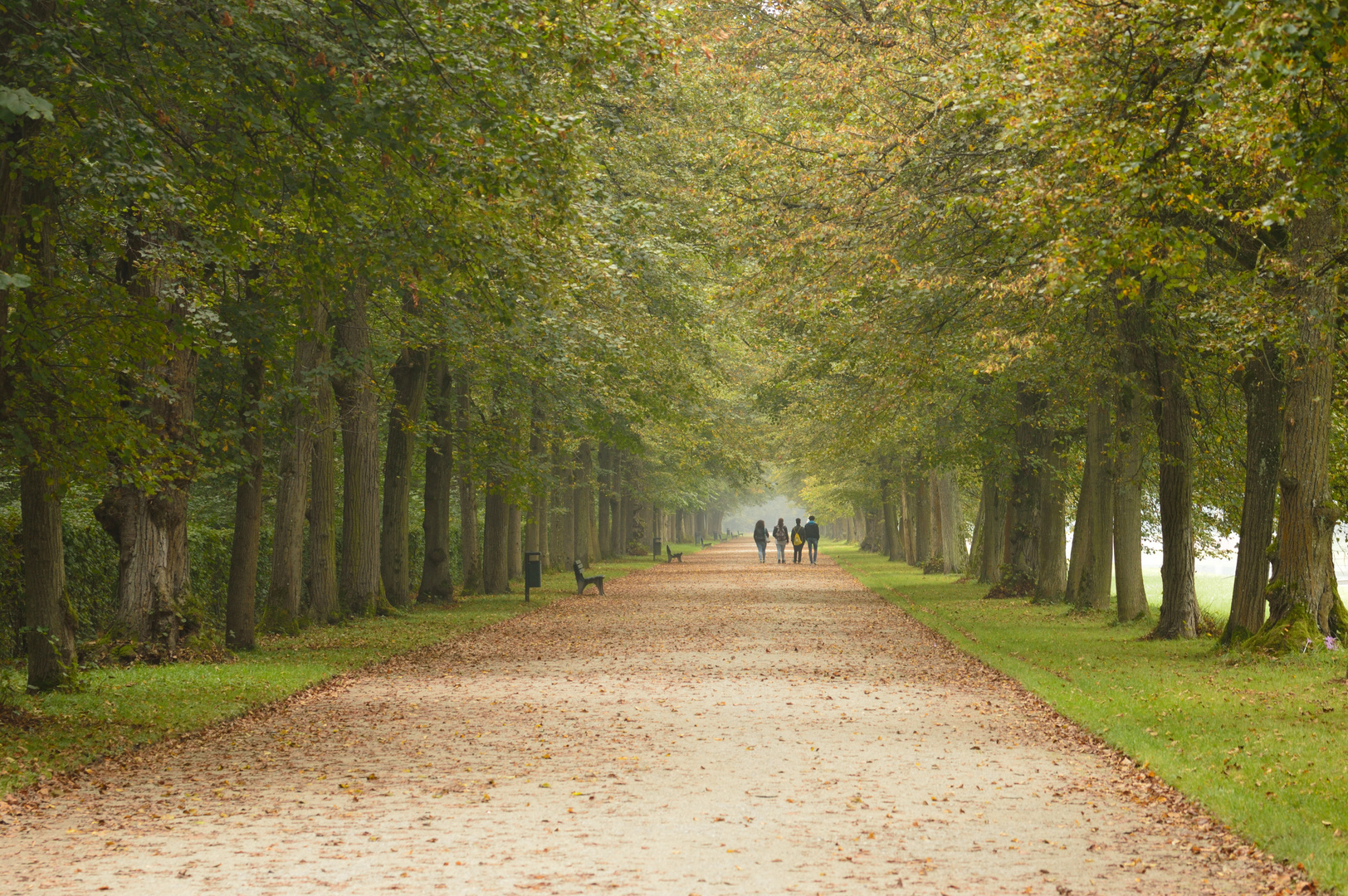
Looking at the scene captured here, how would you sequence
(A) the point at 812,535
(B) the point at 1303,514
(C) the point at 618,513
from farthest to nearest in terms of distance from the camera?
(C) the point at 618,513, (A) the point at 812,535, (B) the point at 1303,514

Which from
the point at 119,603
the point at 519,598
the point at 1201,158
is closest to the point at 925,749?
the point at 1201,158

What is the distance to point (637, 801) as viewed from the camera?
767 cm

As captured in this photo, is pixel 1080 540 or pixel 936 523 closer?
pixel 1080 540

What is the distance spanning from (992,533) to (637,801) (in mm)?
23870

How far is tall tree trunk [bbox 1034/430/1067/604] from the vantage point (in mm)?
24547

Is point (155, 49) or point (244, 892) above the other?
point (155, 49)

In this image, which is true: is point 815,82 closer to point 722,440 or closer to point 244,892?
point 244,892

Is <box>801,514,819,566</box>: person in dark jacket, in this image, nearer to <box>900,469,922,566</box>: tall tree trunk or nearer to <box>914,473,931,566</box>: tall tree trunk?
<box>900,469,922,566</box>: tall tree trunk

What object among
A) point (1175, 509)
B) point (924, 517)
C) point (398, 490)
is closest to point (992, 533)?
point (924, 517)

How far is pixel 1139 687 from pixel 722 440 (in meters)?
24.8

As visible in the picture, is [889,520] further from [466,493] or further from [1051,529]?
[1051,529]

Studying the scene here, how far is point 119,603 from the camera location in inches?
574

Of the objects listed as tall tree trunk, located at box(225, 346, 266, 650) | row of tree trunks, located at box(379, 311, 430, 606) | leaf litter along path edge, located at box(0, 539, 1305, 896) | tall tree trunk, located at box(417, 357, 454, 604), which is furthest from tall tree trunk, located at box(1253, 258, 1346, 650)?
tall tree trunk, located at box(417, 357, 454, 604)

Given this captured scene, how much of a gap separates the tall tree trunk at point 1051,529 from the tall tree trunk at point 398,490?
11.4 meters
